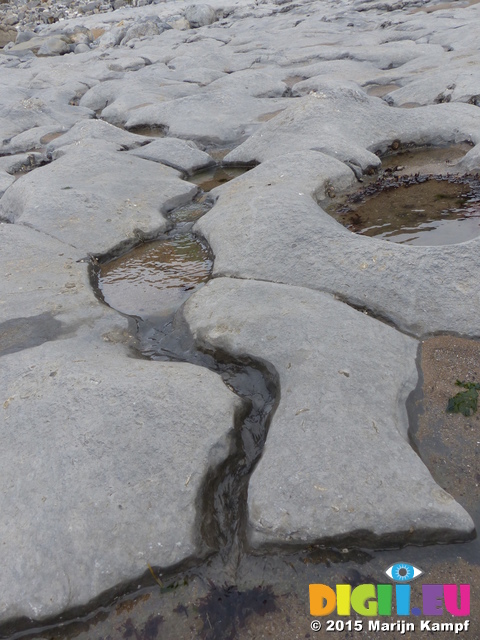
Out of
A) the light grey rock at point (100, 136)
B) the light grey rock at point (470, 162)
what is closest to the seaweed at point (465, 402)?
the light grey rock at point (470, 162)

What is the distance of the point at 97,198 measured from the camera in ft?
15.8

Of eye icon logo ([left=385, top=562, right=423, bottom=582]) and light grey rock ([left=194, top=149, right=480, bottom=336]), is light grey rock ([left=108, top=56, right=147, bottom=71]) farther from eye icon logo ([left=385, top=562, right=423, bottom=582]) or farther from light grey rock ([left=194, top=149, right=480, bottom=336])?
eye icon logo ([left=385, top=562, right=423, bottom=582])

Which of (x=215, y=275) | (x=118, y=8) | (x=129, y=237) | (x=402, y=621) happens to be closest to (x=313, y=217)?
(x=215, y=275)

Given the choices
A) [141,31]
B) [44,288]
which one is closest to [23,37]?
[141,31]

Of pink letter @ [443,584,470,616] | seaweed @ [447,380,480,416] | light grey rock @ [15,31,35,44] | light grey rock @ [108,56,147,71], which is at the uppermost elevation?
light grey rock @ [15,31,35,44]

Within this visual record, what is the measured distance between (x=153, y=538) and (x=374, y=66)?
Result: 969cm

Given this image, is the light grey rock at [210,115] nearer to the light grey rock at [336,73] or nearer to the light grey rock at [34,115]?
the light grey rock at [336,73]

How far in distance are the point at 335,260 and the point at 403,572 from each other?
2.01 m

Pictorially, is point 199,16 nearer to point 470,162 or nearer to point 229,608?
point 470,162

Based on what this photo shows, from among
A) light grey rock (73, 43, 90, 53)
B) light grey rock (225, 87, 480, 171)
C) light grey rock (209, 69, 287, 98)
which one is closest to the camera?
light grey rock (225, 87, 480, 171)

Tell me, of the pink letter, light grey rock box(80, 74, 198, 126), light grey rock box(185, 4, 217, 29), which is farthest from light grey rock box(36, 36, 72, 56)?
the pink letter

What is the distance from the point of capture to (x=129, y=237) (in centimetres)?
452

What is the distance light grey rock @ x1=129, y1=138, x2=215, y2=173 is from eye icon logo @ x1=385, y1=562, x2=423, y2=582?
189 inches

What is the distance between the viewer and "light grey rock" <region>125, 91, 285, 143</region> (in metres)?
6.94
